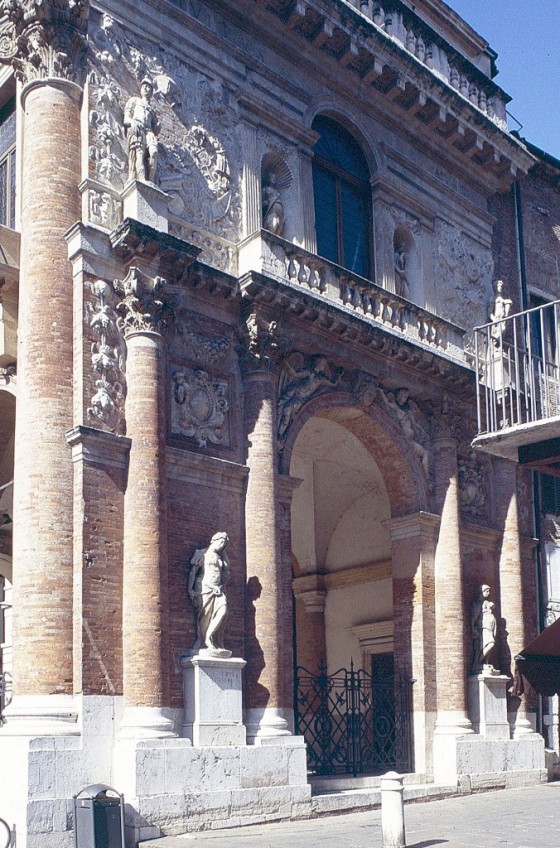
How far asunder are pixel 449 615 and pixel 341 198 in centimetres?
689

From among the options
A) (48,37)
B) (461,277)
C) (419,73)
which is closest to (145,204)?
(48,37)

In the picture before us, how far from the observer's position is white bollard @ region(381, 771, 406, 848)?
11.6 m

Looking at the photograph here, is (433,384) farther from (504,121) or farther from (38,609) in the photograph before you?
(38,609)

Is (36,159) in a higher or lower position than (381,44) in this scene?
lower

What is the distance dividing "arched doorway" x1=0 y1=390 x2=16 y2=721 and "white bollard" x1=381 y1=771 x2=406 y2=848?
6752mm

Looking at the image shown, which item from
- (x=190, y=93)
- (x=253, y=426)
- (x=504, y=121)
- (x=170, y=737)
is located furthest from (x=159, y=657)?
(x=504, y=121)

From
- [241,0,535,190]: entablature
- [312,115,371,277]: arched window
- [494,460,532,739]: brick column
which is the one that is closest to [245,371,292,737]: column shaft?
[312,115,371,277]: arched window

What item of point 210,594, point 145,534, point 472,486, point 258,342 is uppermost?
point 258,342

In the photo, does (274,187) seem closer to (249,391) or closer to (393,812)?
(249,391)

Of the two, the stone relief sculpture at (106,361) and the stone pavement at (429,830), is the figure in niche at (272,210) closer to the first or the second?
the stone relief sculpture at (106,361)

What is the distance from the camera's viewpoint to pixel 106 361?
1420 centimetres

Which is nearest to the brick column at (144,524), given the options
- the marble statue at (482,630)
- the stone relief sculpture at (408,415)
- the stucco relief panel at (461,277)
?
the stone relief sculpture at (408,415)

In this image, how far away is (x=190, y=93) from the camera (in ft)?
53.3

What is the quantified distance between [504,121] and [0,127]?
10009mm
